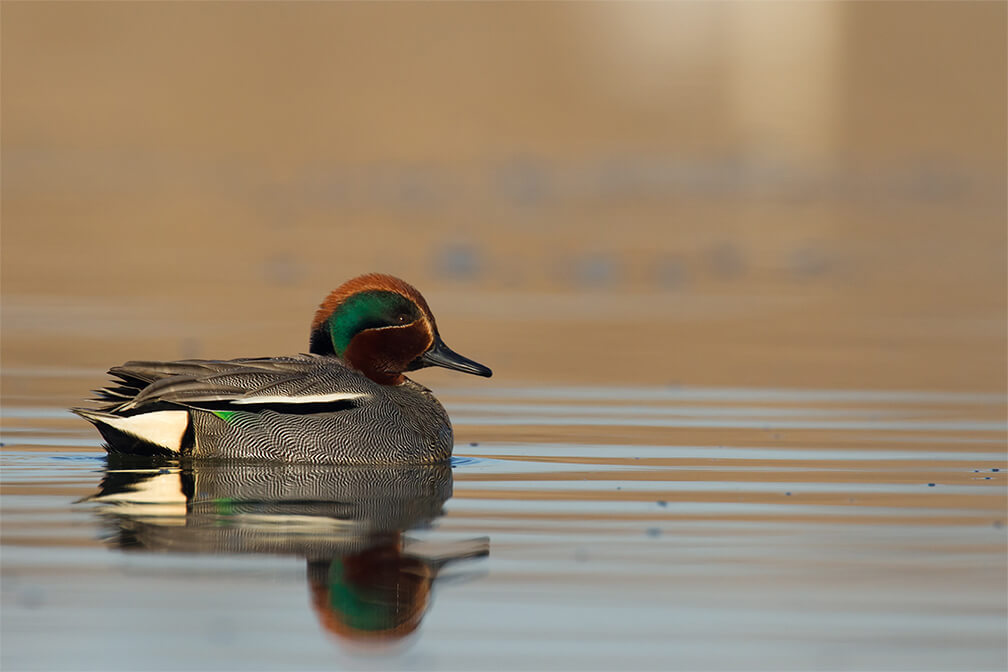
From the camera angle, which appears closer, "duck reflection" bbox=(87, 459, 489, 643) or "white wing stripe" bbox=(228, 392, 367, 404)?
"duck reflection" bbox=(87, 459, 489, 643)

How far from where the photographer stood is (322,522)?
6660mm

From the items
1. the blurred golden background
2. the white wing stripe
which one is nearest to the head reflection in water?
the white wing stripe

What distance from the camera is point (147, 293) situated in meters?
16.9

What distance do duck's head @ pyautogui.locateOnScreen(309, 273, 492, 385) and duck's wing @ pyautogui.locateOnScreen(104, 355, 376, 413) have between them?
18.0 inches

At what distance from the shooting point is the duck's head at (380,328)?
8742 mm

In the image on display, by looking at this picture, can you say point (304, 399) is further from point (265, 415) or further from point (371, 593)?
point (371, 593)

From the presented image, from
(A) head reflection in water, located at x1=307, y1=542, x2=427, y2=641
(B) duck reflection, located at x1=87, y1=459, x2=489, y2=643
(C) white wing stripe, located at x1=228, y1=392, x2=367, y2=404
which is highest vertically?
(C) white wing stripe, located at x1=228, y1=392, x2=367, y2=404

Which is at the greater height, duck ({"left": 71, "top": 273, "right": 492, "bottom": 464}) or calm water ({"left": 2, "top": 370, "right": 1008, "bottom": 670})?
duck ({"left": 71, "top": 273, "right": 492, "bottom": 464})

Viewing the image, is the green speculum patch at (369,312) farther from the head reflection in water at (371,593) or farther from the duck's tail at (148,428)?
the head reflection in water at (371,593)

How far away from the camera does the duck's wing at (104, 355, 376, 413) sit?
798cm

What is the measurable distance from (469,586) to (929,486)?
2.91m

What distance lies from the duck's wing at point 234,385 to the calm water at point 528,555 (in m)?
0.30

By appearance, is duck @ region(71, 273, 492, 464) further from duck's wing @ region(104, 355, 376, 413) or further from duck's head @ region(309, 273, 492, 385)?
duck's head @ region(309, 273, 492, 385)

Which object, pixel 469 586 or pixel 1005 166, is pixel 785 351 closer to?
pixel 469 586
